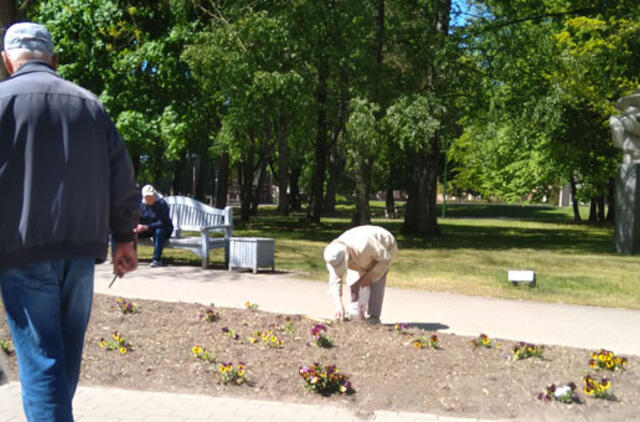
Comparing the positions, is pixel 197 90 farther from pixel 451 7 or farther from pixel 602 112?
pixel 602 112

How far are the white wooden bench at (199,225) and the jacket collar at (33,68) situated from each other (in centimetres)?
929

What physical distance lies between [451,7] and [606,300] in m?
15.2

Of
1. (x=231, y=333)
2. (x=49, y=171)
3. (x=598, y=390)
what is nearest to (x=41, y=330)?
(x=49, y=171)

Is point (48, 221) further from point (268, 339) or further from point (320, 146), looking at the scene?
point (320, 146)

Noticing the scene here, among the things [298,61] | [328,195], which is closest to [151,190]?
[298,61]

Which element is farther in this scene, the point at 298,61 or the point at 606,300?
the point at 298,61

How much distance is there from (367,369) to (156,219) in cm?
772

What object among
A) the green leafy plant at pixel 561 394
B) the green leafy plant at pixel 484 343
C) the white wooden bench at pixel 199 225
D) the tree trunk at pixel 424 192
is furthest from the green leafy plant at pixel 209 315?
the tree trunk at pixel 424 192

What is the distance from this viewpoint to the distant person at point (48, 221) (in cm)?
308

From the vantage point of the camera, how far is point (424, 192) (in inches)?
969

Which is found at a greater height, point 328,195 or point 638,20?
point 638,20

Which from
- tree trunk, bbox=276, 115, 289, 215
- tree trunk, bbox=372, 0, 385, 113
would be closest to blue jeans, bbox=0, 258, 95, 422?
→ tree trunk, bbox=372, 0, 385, 113

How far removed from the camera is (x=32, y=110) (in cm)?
311

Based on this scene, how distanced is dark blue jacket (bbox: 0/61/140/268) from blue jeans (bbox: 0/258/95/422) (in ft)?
0.24
